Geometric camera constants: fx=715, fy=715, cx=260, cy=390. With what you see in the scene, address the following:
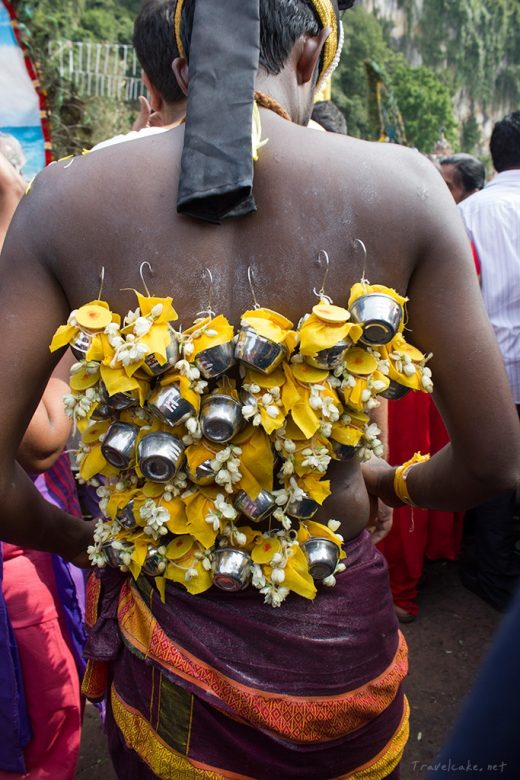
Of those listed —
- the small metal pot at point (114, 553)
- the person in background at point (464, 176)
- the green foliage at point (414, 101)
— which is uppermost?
the small metal pot at point (114, 553)

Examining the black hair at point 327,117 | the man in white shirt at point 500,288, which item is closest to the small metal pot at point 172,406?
the man in white shirt at point 500,288

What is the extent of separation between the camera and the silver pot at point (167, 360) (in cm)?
130

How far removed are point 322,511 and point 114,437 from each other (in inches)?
18.5

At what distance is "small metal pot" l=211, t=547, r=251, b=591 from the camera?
4.61 ft

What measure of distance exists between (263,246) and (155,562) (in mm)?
671

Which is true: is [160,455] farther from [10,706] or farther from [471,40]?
[471,40]

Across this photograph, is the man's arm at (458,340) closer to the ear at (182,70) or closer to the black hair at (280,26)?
the black hair at (280,26)

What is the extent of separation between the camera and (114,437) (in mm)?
1404

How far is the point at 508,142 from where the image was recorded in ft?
13.6

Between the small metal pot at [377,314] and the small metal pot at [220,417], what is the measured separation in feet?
0.91

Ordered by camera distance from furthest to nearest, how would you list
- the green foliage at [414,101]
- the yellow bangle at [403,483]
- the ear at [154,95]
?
the green foliage at [414,101] < the ear at [154,95] < the yellow bangle at [403,483]

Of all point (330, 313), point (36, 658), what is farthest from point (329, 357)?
point (36, 658)

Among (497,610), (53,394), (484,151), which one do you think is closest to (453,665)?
(497,610)

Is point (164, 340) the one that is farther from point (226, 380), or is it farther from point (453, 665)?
point (453, 665)
